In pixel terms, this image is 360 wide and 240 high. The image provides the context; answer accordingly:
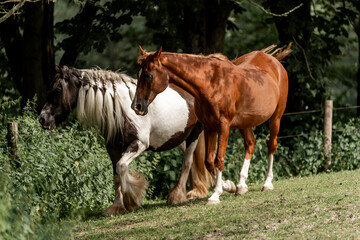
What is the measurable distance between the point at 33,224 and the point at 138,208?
365cm

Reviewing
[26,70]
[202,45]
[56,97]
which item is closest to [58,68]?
[56,97]

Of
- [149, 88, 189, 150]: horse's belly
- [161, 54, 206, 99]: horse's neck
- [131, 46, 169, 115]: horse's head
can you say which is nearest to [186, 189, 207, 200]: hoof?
[149, 88, 189, 150]: horse's belly

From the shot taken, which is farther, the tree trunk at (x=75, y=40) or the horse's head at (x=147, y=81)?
the tree trunk at (x=75, y=40)

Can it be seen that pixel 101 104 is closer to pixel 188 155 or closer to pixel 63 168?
pixel 63 168

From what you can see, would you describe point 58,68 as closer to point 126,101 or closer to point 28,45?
point 126,101

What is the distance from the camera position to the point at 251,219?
23.1 feet

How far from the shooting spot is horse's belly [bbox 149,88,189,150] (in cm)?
868

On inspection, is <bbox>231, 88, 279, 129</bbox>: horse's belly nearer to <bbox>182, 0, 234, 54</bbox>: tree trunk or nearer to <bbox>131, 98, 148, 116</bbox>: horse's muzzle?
<bbox>131, 98, 148, 116</bbox>: horse's muzzle

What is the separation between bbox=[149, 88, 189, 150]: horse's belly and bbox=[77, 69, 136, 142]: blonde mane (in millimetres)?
491

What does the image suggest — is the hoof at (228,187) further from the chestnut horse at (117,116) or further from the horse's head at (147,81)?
the horse's head at (147,81)

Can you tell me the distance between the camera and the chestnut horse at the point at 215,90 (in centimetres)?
785

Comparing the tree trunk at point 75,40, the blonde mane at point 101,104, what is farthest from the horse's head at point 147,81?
the tree trunk at point 75,40

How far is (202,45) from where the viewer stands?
13.5 m

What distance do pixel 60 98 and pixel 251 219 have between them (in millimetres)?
2952
